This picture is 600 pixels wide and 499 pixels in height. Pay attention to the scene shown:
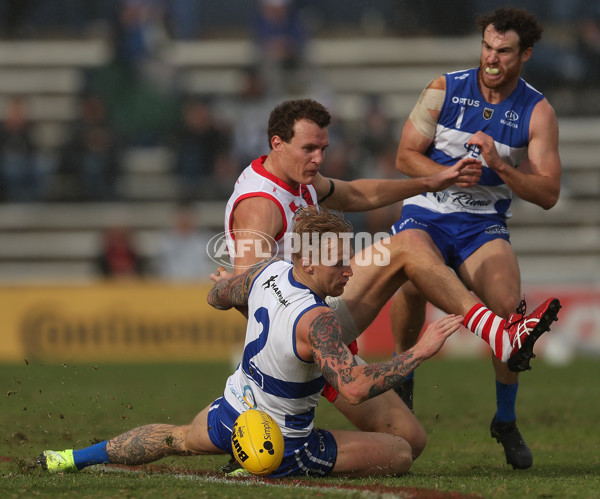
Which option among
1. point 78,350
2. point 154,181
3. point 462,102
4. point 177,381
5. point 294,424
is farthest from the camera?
point 154,181

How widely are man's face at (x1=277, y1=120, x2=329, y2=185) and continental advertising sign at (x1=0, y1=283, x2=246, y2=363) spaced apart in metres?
8.73

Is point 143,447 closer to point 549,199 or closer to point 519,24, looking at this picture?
point 549,199

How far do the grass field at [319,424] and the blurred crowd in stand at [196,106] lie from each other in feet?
14.9

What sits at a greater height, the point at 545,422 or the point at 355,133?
the point at 355,133

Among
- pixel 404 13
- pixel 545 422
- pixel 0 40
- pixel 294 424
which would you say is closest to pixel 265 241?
pixel 294 424

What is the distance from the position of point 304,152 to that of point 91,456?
2.38 meters

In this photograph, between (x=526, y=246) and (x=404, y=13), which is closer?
(x=526, y=246)

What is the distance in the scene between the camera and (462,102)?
714cm

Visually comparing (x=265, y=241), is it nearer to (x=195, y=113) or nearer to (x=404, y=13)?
(x=195, y=113)

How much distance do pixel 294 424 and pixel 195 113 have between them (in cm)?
1253

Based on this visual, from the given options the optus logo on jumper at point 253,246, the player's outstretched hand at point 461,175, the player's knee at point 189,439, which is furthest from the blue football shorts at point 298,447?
the player's outstretched hand at point 461,175

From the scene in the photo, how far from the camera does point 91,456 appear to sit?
6.03 meters

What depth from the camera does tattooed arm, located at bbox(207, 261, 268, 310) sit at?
5988mm

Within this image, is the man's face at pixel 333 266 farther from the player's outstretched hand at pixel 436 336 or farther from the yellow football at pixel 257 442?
the yellow football at pixel 257 442
